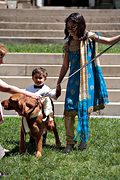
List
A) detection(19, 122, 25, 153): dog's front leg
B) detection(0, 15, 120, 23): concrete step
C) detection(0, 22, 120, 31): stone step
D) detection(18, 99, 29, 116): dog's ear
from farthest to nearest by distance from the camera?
detection(0, 15, 120, 23): concrete step → detection(0, 22, 120, 31): stone step → detection(19, 122, 25, 153): dog's front leg → detection(18, 99, 29, 116): dog's ear

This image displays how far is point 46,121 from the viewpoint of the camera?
20.6ft

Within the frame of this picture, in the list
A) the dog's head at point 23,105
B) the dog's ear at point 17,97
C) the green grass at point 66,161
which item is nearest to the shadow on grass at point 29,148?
the green grass at point 66,161

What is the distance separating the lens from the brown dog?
18.4 feet

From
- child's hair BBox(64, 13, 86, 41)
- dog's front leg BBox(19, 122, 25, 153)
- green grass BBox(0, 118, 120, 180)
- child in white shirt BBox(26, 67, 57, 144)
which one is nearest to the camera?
green grass BBox(0, 118, 120, 180)

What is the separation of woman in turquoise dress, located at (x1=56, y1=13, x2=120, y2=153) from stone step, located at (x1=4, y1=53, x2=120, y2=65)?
4.01 meters

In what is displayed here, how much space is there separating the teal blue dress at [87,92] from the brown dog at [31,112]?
0.42 meters

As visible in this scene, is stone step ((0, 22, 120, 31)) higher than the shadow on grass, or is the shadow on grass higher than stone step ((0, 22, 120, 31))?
stone step ((0, 22, 120, 31))

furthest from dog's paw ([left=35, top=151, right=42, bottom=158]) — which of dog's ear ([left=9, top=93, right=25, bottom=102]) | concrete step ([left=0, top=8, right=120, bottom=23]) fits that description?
concrete step ([left=0, top=8, right=120, bottom=23])

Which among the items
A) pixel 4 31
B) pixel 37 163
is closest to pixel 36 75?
pixel 37 163

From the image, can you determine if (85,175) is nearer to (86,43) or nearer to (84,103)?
(84,103)

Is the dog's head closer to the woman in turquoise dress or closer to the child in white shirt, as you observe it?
the child in white shirt

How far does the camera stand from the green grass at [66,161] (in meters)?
5.43

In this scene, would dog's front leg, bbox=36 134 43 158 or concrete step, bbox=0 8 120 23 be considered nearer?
dog's front leg, bbox=36 134 43 158

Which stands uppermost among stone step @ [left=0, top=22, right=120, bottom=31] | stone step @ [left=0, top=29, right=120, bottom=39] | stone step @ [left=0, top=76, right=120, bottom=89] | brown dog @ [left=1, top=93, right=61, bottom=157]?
brown dog @ [left=1, top=93, right=61, bottom=157]
